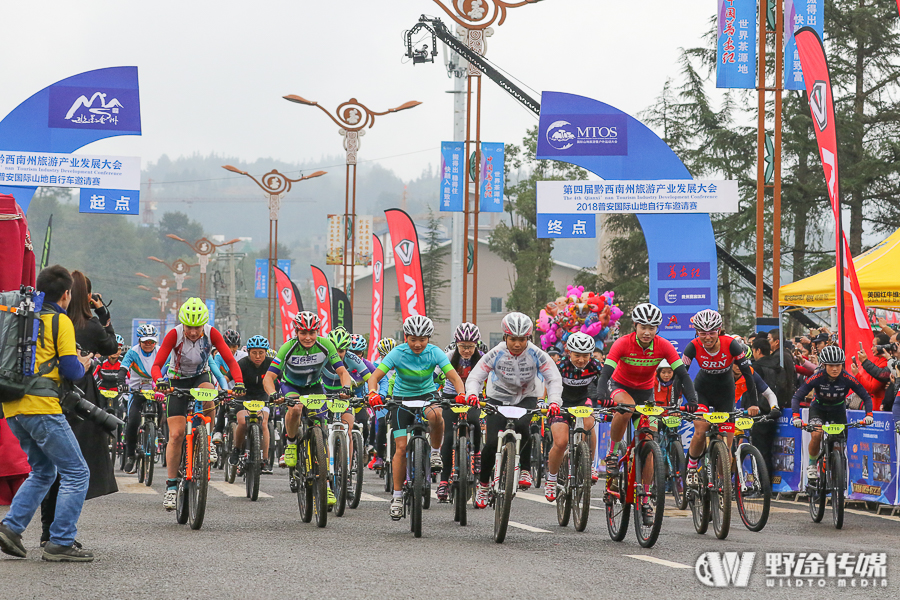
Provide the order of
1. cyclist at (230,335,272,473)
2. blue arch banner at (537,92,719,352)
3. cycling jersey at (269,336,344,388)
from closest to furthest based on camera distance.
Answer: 1. cycling jersey at (269,336,344,388)
2. cyclist at (230,335,272,473)
3. blue arch banner at (537,92,719,352)

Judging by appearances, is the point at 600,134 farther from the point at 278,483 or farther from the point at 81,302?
the point at 81,302

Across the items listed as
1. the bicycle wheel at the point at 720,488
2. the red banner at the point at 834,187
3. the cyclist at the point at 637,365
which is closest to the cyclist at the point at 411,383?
the cyclist at the point at 637,365

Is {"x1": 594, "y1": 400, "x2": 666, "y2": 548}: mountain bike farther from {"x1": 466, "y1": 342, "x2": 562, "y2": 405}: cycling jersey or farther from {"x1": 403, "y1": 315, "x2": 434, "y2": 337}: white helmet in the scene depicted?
{"x1": 403, "y1": 315, "x2": 434, "y2": 337}: white helmet

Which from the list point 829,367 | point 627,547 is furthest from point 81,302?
point 829,367

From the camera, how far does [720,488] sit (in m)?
11.0

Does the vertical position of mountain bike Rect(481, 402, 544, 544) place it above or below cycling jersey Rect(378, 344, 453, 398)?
below

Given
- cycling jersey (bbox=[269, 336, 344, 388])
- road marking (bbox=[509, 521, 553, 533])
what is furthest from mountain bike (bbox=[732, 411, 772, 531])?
cycling jersey (bbox=[269, 336, 344, 388])

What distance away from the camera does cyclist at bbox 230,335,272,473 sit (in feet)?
49.1

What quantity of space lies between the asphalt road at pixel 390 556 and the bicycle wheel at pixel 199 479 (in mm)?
163

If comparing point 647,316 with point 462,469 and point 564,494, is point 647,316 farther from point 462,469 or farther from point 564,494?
point 462,469

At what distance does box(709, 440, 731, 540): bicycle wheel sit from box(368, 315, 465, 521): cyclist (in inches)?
95.7

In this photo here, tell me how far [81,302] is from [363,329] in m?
88.2

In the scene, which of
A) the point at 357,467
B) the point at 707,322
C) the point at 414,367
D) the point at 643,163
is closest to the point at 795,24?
the point at 643,163

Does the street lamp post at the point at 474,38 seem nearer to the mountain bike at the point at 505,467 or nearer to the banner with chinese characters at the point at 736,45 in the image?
the banner with chinese characters at the point at 736,45
